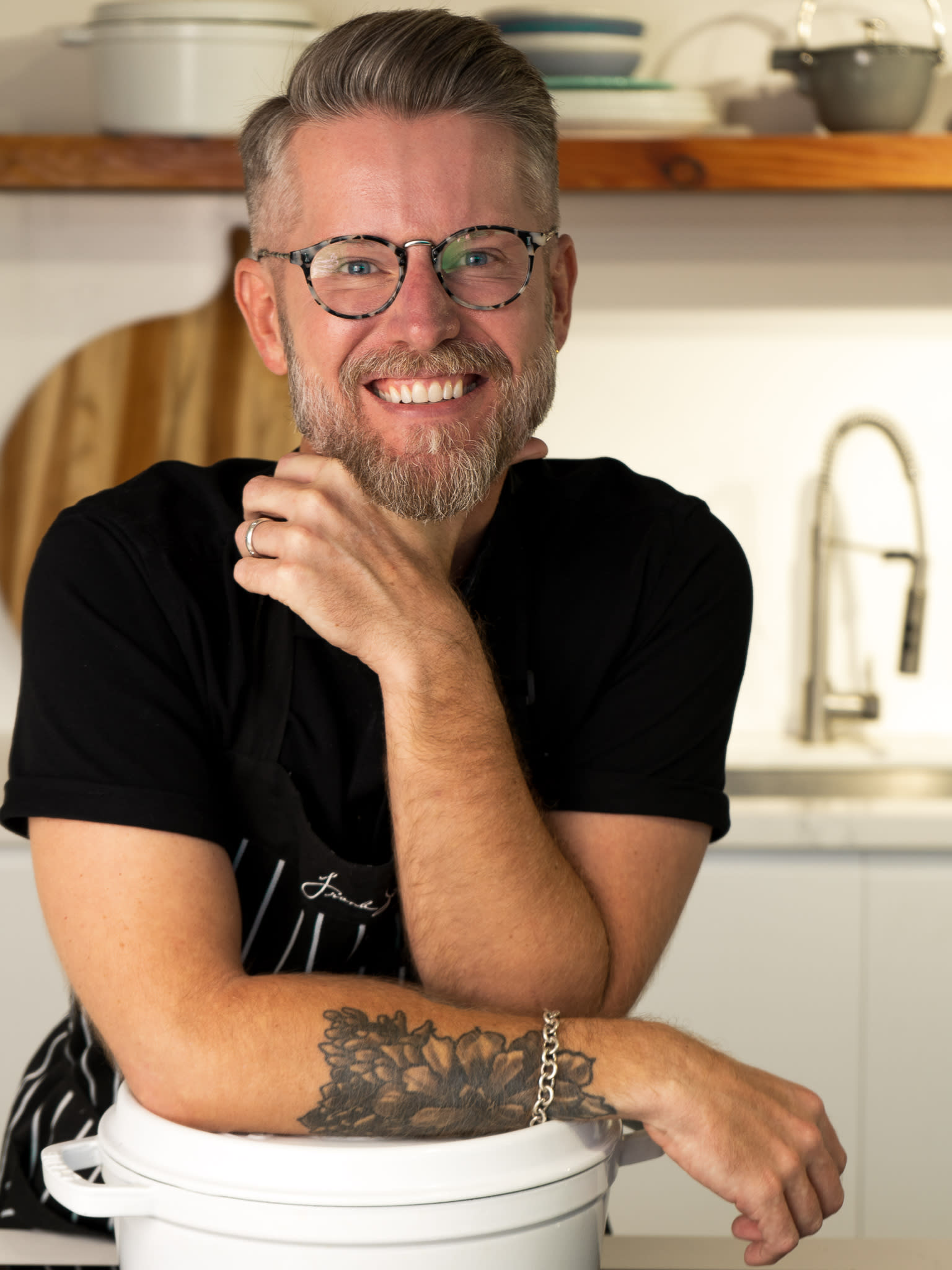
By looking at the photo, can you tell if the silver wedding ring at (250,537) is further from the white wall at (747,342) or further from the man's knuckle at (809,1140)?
the white wall at (747,342)

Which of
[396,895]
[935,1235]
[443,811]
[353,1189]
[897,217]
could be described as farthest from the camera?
[897,217]

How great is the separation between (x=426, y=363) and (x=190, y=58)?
1.21 m

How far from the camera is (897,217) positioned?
2.41m

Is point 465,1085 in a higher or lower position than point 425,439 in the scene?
lower

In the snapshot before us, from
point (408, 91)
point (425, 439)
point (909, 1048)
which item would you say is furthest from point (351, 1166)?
point (909, 1048)

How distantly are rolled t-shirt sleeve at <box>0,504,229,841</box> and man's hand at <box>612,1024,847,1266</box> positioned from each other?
350 millimetres

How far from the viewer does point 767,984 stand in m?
2.00

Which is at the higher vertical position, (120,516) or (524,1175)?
(120,516)

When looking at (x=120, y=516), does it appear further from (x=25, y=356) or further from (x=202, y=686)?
(x=25, y=356)

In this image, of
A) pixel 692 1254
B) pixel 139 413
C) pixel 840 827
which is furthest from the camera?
pixel 139 413

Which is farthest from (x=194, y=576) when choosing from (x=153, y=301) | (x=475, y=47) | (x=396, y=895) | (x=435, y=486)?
(x=153, y=301)

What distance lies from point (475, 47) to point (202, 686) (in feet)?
1.79

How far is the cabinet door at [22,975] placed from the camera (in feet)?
6.48

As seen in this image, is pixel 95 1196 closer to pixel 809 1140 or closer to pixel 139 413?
pixel 809 1140
